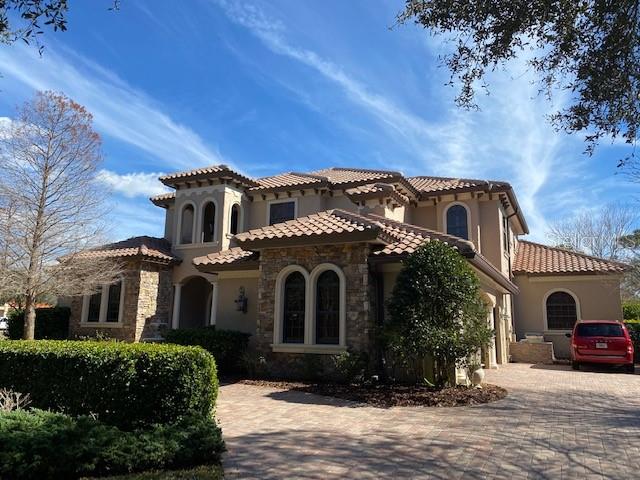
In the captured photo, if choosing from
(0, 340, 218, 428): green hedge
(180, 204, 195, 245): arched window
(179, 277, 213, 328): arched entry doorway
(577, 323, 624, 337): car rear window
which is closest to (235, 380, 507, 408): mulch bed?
(0, 340, 218, 428): green hedge

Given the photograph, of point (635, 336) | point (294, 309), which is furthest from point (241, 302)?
point (635, 336)

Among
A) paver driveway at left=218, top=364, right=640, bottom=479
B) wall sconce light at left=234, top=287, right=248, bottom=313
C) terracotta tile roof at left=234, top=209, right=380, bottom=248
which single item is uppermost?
terracotta tile roof at left=234, top=209, right=380, bottom=248

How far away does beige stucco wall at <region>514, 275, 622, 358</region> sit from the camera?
66.6 ft

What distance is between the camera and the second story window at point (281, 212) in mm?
21656

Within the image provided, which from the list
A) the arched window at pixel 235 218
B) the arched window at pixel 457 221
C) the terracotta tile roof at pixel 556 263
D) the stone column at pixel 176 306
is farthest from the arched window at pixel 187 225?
the terracotta tile roof at pixel 556 263

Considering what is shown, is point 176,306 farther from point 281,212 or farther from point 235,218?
point 281,212

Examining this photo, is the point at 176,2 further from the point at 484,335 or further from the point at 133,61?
the point at 484,335

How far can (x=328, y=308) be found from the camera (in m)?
12.4

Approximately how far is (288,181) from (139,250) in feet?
24.4

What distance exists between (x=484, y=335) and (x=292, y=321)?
5.08m

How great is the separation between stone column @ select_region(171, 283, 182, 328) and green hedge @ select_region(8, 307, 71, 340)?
4967 mm

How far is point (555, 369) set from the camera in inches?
642

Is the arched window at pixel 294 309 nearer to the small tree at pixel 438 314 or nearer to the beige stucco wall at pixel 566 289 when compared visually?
the small tree at pixel 438 314

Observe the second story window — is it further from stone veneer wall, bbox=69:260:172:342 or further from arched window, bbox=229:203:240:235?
stone veneer wall, bbox=69:260:172:342
